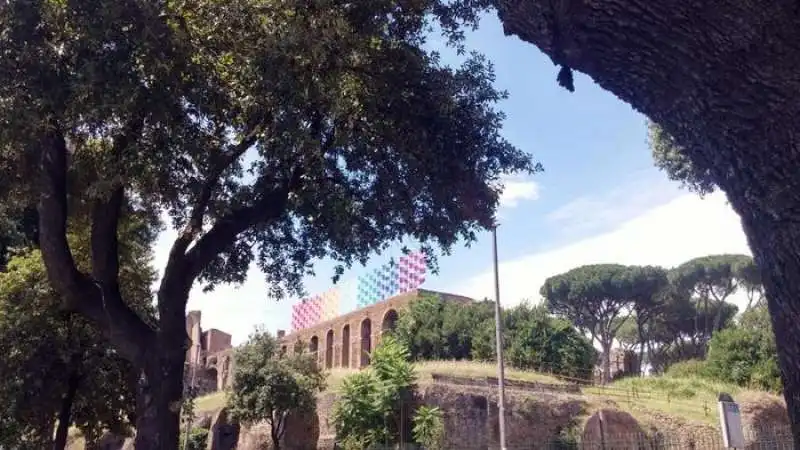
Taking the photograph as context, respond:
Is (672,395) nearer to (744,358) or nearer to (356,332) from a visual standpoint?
(744,358)

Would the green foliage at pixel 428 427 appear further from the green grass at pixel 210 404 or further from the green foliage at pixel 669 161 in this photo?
the green grass at pixel 210 404

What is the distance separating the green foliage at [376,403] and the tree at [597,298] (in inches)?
1046

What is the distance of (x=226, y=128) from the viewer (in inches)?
396

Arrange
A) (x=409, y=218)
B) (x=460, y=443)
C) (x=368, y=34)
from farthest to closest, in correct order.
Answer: (x=460, y=443)
(x=409, y=218)
(x=368, y=34)

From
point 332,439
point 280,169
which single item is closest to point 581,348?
point 332,439

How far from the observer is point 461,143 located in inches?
374

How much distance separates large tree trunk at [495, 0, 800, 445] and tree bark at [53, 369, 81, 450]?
14668 millimetres

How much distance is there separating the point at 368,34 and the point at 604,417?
2031cm

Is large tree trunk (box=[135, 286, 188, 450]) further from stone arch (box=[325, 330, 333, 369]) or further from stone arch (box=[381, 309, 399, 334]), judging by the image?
stone arch (box=[325, 330, 333, 369])

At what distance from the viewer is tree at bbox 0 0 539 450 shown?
825 centimetres

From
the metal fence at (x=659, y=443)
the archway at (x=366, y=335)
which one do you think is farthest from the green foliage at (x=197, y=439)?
the metal fence at (x=659, y=443)

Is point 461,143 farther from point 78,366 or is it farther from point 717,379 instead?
point 717,379

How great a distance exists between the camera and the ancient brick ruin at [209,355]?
54.4 metres

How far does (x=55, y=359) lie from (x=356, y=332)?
1171 inches
